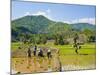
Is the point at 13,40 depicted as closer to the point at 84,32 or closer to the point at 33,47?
the point at 33,47

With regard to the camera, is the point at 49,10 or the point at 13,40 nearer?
the point at 13,40

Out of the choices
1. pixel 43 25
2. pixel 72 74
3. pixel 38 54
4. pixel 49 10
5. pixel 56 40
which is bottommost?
pixel 72 74

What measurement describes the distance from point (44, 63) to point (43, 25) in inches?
17.6

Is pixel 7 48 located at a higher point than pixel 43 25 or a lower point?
lower

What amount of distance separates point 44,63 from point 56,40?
12.2 inches

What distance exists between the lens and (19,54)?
2531 mm

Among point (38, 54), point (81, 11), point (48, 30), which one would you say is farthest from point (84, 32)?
point (38, 54)

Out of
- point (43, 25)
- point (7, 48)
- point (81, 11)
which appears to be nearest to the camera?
point (7, 48)

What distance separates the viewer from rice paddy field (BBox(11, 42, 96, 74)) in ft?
8.27

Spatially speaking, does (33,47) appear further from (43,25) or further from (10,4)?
(10,4)

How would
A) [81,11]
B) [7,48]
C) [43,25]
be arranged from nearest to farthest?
1. [7,48]
2. [43,25]
3. [81,11]

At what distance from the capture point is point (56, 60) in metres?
2.68

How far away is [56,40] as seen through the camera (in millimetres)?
2693

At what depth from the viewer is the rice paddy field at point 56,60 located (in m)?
2.52
